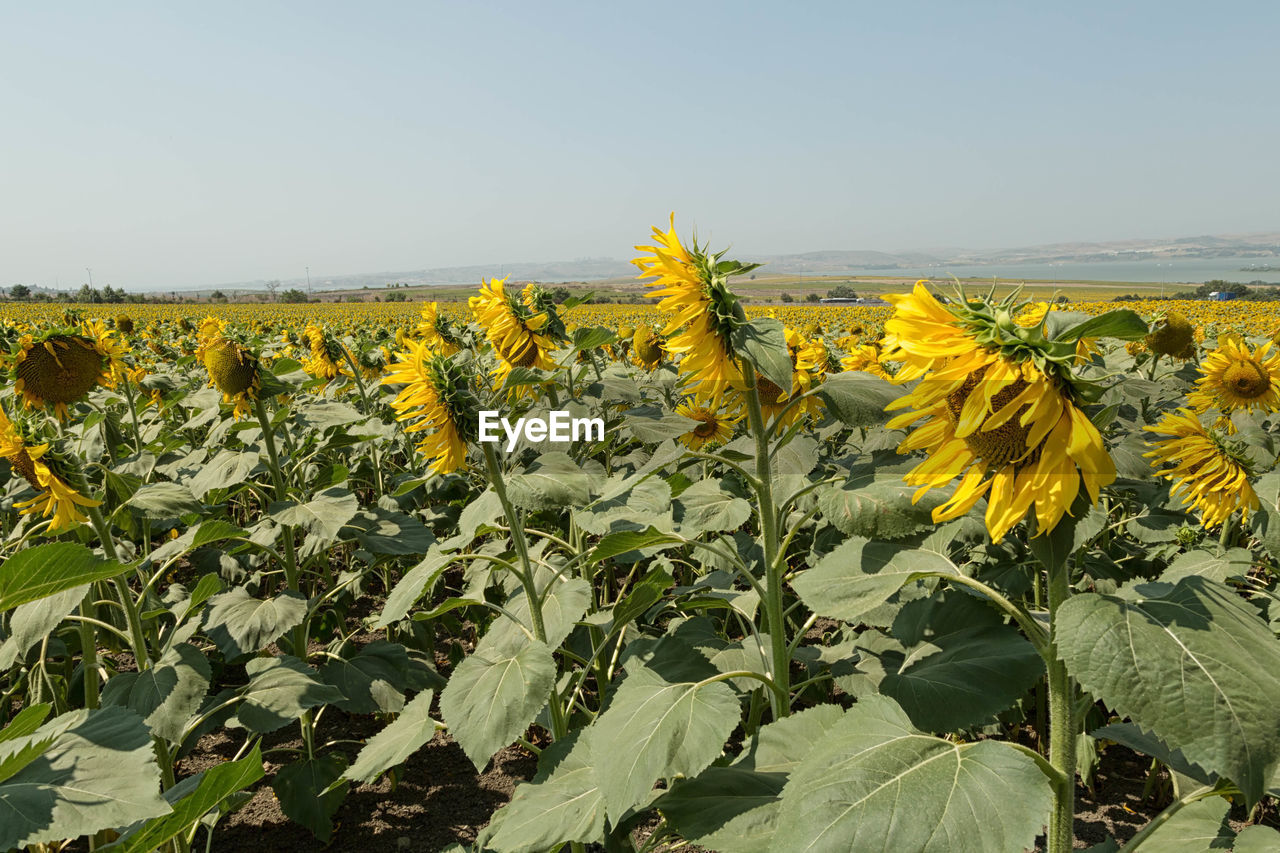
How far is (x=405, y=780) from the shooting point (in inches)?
135

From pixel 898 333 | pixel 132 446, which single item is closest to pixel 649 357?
pixel 132 446

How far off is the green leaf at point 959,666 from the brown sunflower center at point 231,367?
311 centimetres

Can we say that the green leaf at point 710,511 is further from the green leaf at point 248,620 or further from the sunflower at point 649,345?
the sunflower at point 649,345

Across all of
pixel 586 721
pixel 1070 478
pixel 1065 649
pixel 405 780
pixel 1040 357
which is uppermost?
pixel 1040 357

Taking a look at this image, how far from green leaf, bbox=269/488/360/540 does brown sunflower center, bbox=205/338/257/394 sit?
0.65 meters

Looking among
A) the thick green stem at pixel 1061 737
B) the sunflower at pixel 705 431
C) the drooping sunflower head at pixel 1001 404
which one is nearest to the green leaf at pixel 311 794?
the sunflower at pixel 705 431

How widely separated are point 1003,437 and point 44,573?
4.36 feet

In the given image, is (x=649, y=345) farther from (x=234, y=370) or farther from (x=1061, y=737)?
(x=1061, y=737)

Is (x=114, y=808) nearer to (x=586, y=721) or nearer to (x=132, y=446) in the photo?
(x=586, y=721)

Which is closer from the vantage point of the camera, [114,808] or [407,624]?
[114,808]

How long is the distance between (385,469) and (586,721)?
3526mm

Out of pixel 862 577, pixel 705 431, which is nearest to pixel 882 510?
pixel 862 577

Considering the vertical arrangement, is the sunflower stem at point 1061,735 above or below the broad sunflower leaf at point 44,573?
below

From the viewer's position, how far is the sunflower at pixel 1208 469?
2.56m
